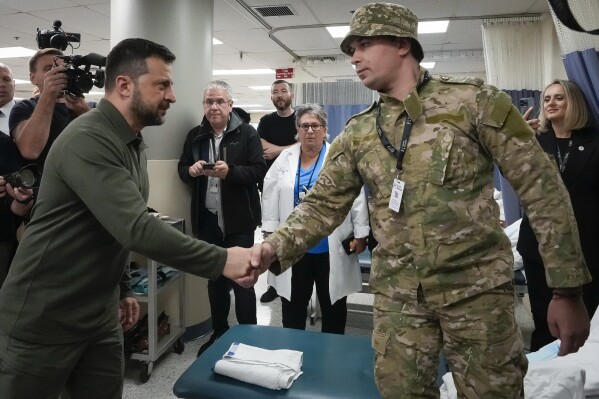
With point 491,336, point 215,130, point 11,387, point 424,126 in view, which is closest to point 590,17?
point 424,126

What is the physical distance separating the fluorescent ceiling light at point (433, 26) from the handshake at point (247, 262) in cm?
541

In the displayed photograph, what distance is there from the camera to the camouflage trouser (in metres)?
1.26

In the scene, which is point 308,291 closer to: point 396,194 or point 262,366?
point 262,366

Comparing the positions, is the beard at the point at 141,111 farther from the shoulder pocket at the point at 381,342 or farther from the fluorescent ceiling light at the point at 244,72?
the fluorescent ceiling light at the point at 244,72

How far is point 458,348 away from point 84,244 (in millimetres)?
1185

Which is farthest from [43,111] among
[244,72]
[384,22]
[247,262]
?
[244,72]

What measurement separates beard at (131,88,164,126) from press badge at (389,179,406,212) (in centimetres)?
84

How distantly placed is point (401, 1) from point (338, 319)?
4005 millimetres

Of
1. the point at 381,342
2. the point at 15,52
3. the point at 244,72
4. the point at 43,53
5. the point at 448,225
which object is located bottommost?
the point at 381,342

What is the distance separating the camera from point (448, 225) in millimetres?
1288

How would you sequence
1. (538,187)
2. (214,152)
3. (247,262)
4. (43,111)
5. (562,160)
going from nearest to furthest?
1. (538,187)
2. (247,262)
3. (43,111)
4. (562,160)
5. (214,152)

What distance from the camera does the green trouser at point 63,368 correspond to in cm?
129

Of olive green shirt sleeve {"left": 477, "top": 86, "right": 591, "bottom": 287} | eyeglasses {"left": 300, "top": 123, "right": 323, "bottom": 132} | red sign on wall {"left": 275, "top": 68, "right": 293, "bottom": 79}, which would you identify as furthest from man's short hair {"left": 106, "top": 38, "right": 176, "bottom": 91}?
red sign on wall {"left": 275, "top": 68, "right": 293, "bottom": 79}

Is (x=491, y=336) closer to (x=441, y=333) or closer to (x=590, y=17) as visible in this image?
(x=441, y=333)
